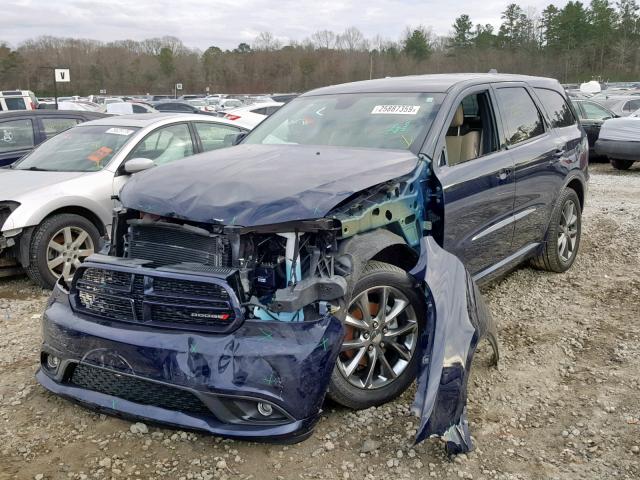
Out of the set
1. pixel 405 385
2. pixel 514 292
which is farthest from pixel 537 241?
pixel 405 385

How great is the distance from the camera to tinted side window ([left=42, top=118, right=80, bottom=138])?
8367mm

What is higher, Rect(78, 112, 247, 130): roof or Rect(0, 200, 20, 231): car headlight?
Rect(78, 112, 247, 130): roof

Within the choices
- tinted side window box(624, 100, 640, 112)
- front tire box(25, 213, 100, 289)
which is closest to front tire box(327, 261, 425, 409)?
front tire box(25, 213, 100, 289)

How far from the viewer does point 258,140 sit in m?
4.94

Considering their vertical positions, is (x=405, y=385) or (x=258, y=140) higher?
(x=258, y=140)

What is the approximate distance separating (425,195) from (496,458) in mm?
1620

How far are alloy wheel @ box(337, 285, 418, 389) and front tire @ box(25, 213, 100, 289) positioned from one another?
3.22 m

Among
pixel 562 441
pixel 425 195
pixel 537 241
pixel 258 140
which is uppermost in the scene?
pixel 258 140

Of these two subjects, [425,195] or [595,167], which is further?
[595,167]

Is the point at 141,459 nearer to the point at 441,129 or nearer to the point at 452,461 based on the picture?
the point at 452,461

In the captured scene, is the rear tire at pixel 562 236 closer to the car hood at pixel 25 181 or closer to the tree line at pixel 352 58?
the car hood at pixel 25 181

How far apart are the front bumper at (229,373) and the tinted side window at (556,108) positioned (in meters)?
3.73

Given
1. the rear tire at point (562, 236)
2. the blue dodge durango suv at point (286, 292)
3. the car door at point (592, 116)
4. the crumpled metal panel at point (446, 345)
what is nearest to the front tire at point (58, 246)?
the blue dodge durango suv at point (286, 292)

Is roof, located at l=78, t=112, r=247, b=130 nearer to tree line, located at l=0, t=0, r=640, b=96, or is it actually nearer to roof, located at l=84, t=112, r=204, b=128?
roof, located at l=84, t=112, r=204, b=128
